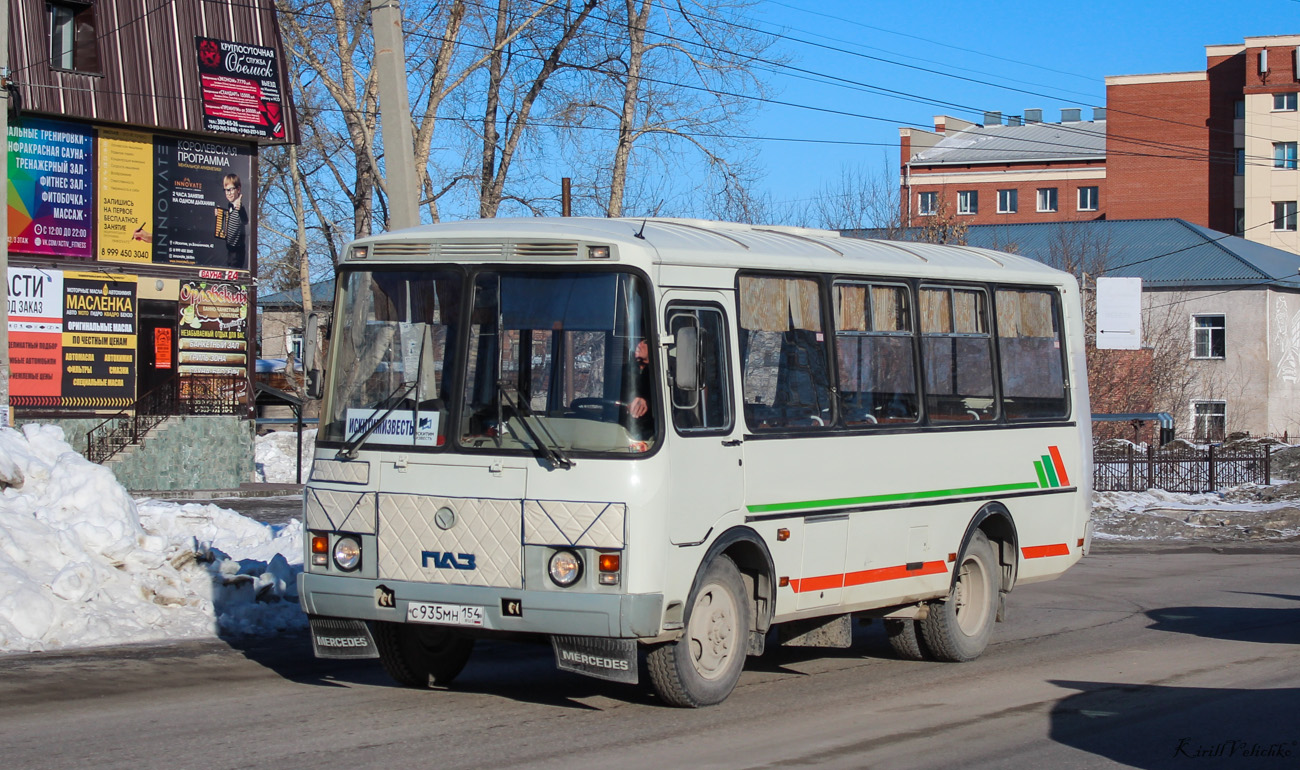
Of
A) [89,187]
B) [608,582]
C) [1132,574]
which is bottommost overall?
[1132,574]

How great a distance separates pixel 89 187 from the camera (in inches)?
1075

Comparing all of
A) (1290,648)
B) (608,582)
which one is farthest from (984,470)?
(608,582)

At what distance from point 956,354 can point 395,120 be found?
6.11 m

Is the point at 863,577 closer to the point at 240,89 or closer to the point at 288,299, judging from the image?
the point at 240,89

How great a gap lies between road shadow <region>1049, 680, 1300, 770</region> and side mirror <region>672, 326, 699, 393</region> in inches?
108

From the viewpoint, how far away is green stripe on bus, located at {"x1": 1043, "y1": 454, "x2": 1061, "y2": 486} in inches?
457

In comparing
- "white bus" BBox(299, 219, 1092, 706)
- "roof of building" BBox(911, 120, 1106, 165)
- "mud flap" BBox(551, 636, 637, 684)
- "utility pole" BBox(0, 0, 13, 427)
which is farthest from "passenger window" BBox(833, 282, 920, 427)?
"roof of building" BBox(911, 120, 1106, 165)

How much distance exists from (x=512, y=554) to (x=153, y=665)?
11.0 ft

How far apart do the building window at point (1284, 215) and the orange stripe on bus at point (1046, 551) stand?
68787 mm

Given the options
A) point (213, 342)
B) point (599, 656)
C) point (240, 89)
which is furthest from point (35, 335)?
point (599, 656)

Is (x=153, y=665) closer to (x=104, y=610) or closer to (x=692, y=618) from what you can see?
(x=104, y=610)

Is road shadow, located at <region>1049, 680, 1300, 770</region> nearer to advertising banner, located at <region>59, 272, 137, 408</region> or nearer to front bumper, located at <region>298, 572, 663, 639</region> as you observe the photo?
front bumper, located at <region>298, 572, 663, 639</region>

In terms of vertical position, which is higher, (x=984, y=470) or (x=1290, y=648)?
(x=984, y=470)

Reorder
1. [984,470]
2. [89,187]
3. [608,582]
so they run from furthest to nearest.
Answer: [89,187], [984,470], [608,582]
